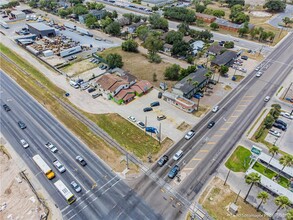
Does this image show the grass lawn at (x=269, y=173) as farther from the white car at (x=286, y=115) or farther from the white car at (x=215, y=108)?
the white car at (x=286, y=115)

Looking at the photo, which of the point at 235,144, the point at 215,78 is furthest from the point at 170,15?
the point at 235,144

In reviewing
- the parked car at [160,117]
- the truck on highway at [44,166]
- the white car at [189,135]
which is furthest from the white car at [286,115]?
the truck on highway at [44,166]

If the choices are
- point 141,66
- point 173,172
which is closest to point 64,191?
point 173,172

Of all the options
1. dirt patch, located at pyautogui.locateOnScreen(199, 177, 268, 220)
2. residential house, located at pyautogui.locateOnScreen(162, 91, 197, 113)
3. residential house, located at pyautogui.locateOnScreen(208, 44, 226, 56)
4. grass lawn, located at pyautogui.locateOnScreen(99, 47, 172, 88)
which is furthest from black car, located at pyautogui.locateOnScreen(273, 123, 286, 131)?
residential house, located at pyautogui.locateOnScreen(208, 44, 226, 56)

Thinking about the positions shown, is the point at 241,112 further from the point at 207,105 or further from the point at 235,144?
the point at 235,144

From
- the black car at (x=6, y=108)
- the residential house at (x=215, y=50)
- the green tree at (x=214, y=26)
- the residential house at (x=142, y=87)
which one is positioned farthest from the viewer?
the green tree at (x=214, y=26)

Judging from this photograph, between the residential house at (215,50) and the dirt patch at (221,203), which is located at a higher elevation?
the residential house at (215,50)

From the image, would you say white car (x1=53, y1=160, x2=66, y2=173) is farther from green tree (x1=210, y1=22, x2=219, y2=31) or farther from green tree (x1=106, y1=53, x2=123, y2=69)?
green tree (x1=210, y1=22, x2=219, y2=31)
